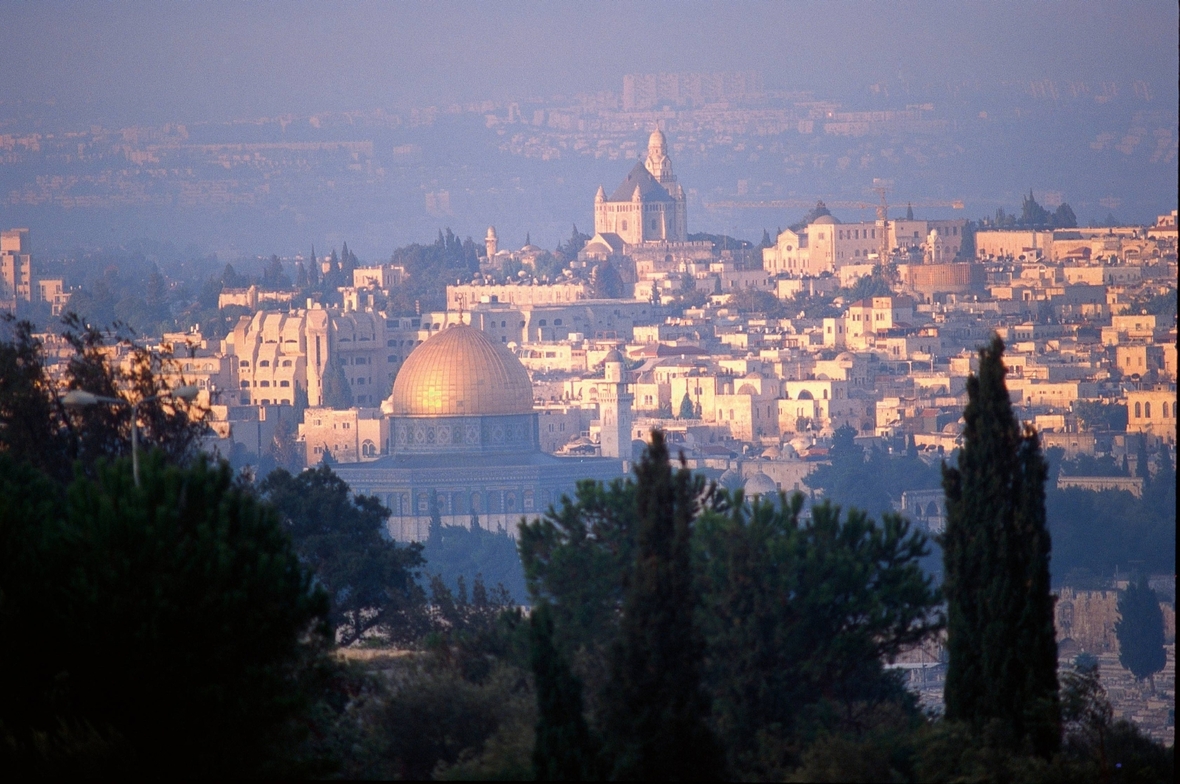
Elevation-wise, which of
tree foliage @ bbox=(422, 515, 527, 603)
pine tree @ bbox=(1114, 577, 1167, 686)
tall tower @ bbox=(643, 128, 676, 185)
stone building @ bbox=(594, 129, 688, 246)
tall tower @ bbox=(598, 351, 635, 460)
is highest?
tall tower @ bbox=(643, 128, 676, 185)

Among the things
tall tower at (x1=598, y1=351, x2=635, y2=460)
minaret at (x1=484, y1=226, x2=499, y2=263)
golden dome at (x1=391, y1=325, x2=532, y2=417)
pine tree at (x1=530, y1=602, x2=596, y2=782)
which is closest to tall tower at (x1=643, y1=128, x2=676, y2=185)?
minaret at (x1=484, y1=226, x2=499, y2=263)

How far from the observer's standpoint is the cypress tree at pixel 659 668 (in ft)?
56.9

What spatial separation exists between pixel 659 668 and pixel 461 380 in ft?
200

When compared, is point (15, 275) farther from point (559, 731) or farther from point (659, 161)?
point (559, 731)

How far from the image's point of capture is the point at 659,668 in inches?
691

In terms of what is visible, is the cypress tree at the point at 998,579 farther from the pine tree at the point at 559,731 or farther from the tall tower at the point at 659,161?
the tall tower at the point at 659,161

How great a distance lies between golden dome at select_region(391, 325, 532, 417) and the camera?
257ft

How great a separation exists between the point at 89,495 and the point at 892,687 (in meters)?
8.25

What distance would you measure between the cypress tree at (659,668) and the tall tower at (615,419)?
6978 cm

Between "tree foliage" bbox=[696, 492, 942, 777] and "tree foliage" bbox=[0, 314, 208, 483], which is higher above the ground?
"tree foliage" bbox=[0, 314, 208, 483]

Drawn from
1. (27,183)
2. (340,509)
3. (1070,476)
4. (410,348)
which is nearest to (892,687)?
(340,509)

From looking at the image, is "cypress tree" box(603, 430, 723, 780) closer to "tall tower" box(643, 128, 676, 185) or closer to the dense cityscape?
the dense cityscape

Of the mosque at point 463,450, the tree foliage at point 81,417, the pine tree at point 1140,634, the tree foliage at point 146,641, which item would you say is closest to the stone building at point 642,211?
the mosque at point 463,450

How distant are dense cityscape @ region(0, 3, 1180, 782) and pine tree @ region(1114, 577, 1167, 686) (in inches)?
5.4
